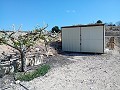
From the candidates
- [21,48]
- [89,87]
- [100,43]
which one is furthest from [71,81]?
[100,43]

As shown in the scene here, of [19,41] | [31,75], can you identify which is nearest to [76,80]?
[31,75]

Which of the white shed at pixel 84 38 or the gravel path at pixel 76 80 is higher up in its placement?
the white shed at pixel 84 38

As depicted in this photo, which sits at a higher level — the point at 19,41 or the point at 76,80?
the point at 19,41

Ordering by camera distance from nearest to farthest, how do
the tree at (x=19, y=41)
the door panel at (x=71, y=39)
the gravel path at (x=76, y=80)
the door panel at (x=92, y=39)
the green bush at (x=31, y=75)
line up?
the gravel path at (x=76, y=80)
the green bush at (x=31, y=75)
the tree at (x=19, y=41)
the door panel at (x=92, y=39)
the door panel at (x=71, y=39)

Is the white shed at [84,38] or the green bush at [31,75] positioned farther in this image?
the white shed at [84,38]

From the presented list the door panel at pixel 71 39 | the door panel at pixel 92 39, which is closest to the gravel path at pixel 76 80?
the door panel at pixel 92 39

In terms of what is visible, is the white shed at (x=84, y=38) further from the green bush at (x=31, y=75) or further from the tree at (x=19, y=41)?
the green bush at (x=31, y=75)

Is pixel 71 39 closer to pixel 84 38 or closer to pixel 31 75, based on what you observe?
pixel 84 38

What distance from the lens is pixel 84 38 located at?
13477 mm

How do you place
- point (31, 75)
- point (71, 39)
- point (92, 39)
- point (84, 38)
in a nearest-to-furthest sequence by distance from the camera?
point (31, 75) → point (92, 39) → point (84, 38) → point (71, 39)

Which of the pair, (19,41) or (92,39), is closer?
(19,41)

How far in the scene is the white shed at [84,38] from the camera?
503 inches

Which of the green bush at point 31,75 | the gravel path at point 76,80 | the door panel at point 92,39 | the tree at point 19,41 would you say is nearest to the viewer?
the gravel path at point 76,80

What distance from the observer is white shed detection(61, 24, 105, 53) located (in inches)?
503
